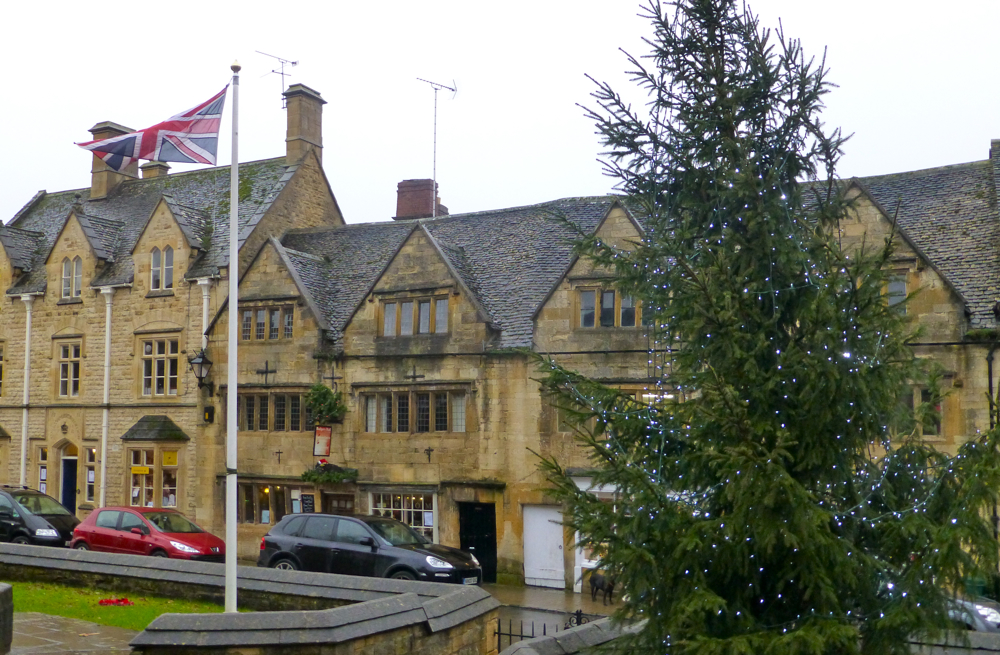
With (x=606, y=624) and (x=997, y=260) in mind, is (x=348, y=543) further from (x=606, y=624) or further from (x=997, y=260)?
(x=997, y=260)

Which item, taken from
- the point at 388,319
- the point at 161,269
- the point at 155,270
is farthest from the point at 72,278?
the point at 388,319

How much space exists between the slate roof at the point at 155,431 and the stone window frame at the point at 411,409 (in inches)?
265

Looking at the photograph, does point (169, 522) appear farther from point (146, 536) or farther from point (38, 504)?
point (38, 504)

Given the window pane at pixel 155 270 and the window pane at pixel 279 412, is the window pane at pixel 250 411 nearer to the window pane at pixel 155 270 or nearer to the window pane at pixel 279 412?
the window pane at pixel 279 412

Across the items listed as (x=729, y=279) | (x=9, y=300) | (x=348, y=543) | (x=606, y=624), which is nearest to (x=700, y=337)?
(x=729, y=279)

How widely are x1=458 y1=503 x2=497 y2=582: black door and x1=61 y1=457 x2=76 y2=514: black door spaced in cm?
1581

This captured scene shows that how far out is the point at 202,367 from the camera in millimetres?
28750

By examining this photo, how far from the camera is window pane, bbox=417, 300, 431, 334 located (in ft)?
84.0

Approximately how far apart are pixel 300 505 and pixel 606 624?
56.8ft

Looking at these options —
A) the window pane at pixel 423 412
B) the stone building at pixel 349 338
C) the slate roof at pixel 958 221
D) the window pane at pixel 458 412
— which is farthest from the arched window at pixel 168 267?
the slate roof at pixel 958 221

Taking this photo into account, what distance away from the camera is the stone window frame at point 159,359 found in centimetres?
3009

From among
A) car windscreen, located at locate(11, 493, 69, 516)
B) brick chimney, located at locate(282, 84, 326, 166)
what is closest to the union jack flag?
car windscreen, located at locate(11, 493, 69, 516)

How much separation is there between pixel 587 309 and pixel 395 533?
746 cm

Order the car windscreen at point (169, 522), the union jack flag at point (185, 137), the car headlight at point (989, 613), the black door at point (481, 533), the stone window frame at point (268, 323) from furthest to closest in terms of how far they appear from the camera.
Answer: the stone window frame at point (268, 323)
the black door at point (481, 533)
the car windscreen at point (169, 522)
the car headlight at point (989, 613)
the union jack flag at point (185, 137)
